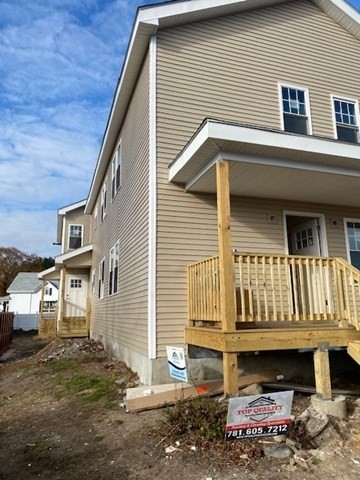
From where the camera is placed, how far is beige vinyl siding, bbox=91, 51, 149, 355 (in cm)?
757

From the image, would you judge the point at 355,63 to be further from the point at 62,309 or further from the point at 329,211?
the point at 62,309

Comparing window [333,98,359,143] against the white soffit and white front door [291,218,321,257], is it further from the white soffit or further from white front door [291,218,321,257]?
the white soffit

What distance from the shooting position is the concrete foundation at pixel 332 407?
193 inches

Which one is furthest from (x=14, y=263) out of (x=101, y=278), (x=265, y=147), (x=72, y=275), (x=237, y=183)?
(x=265, y=147)

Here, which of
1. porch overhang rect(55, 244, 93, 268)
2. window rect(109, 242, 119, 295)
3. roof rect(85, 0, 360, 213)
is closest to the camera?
roof rect(85, 0, 360, 213)

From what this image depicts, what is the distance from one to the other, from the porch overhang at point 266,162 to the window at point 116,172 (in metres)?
4.71

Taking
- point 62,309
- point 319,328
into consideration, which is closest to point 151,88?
point 319,328

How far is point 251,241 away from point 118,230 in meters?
4.69

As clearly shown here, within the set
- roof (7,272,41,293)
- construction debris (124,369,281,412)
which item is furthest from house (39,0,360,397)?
roof (7,272,41,293)

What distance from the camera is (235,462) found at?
146 inches

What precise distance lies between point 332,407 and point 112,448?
2.89 metres

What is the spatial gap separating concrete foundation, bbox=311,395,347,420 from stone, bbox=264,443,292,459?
118cm

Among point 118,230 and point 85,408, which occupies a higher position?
point 118,230

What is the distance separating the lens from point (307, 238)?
28.7ft
